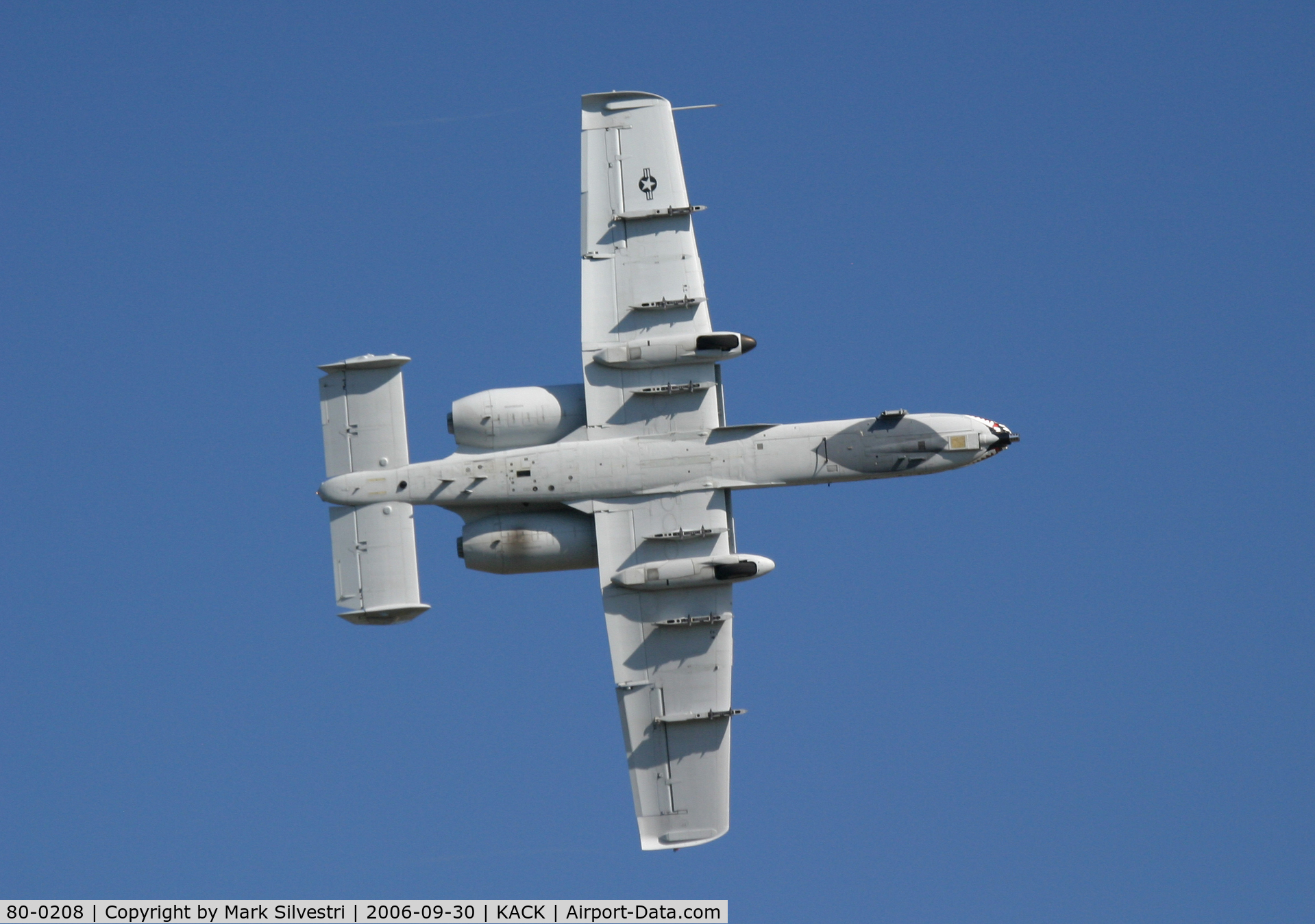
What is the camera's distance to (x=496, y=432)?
35.7 metres

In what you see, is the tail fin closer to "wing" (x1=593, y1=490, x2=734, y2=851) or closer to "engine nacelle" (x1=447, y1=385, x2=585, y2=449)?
"engine nacelle" (x1=447, y1=385, x2=585, y2=449)

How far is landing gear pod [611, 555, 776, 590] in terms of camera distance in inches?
1382

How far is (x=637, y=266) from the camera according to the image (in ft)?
120

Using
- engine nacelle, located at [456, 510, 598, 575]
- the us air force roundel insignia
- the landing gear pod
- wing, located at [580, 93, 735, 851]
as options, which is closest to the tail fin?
engine nacelle, located at [456, 510, 598, 575]

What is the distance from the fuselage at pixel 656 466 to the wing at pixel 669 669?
0.54 meters

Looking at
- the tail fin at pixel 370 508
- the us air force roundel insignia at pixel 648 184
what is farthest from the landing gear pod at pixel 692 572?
the us air force roundel insignia at pixel 648 184

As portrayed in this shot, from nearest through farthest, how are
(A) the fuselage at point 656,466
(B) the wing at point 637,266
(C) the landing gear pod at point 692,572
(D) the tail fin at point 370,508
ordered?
(C) the landing gear pod at point 692,572
(A) the fuselage at point 656,466
(D) the tail fin at point 370,508
(B) the wing at point 637,266

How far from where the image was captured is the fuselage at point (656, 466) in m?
35.5

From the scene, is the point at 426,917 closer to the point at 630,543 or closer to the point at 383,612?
the point at 383,612

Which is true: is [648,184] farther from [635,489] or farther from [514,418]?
[635,489]

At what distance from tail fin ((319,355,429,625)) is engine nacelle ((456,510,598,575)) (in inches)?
54.1

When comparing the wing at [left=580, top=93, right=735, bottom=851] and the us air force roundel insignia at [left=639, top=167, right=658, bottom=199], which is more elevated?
the us air force roundel insignia at [left=639, top=167, right=658, bottom=199]

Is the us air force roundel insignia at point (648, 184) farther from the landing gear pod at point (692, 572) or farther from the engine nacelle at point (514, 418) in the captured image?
the landing gear pod at point (692, 572)

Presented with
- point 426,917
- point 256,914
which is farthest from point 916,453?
point 256,914
